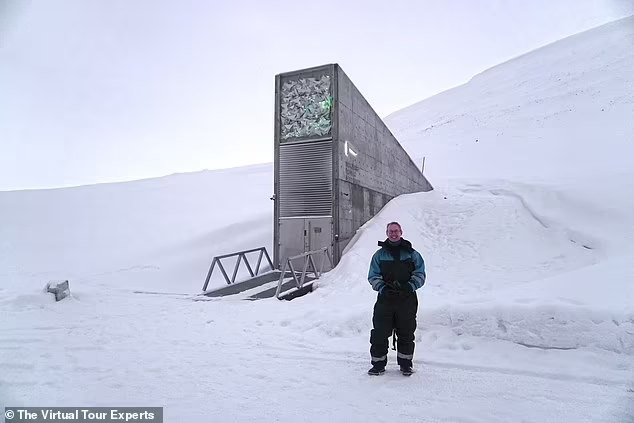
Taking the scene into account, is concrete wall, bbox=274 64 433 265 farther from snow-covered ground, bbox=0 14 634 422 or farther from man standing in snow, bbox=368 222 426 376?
man standing in snow, bbox=368 222 426 376

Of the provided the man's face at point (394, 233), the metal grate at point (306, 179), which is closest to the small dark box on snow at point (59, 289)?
the metal grate at point (306, 179)

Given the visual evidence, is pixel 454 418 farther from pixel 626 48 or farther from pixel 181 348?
pixel 626 48

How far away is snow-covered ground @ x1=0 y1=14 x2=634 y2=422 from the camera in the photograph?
322 cm

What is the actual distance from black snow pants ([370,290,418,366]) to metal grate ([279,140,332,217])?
6112 millimetres

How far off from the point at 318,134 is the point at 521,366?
7658 millimetres

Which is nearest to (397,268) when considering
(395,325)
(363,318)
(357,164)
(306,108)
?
(395,325)

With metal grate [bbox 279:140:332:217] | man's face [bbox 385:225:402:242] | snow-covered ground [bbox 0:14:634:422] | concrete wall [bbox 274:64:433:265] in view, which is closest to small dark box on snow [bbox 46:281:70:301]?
snow-covered ground [bbox 0:14:634:422]

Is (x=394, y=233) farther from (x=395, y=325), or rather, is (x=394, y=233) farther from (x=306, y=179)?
(x=306, y=179)

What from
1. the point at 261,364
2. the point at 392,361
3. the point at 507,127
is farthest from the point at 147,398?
the point at 507,127

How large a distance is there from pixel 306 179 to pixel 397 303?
22.4 feet

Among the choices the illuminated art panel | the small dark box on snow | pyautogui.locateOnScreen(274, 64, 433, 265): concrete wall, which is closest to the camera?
the small dark box on snow

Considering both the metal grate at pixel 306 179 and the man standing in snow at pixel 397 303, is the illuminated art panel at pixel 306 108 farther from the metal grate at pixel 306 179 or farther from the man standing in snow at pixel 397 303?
the man standing in snow at pixel 397 303

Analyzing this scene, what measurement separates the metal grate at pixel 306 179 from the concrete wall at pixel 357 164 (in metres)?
0.29

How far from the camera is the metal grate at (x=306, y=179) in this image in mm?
9977
